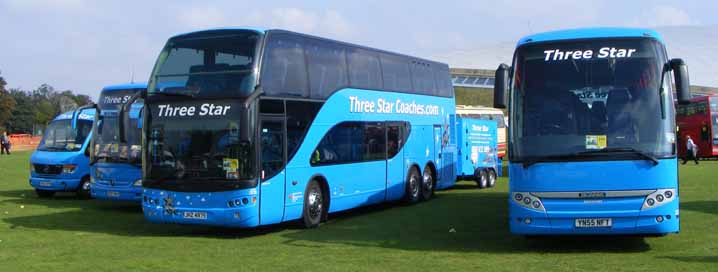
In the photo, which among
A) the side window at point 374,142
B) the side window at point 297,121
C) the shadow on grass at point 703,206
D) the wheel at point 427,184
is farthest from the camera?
the wheel at point 427,184

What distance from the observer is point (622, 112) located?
1088 cm

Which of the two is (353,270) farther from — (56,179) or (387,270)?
(56,179)

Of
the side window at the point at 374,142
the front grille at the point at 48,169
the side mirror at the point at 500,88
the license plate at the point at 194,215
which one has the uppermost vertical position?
the side mirror at the point at 500,88

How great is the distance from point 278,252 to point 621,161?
500 cm

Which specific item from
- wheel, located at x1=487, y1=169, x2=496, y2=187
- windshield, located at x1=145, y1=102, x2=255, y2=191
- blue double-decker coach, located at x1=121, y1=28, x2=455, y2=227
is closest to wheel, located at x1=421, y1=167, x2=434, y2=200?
blue double-decker coach, located at x1=121, y1=28, x2=455, y2=227

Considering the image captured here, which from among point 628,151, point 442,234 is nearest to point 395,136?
point 442,234

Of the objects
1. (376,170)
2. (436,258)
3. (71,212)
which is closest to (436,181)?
(376,170)

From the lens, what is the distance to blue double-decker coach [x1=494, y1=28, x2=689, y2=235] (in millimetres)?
10656

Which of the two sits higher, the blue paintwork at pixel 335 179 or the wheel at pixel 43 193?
the blue paintwork at pixel 335 179

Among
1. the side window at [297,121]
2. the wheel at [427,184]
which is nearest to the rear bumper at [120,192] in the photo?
the side window at [297,121]

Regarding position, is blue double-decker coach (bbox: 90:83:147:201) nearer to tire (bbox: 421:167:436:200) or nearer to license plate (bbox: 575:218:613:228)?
tire (bbox: 421:167:436:200)

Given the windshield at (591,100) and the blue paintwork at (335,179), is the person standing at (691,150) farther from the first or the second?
the windshield at (591,100)

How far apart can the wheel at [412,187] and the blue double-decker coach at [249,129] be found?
3.15 metres

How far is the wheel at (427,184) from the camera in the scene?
20.5m
